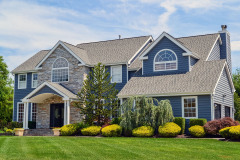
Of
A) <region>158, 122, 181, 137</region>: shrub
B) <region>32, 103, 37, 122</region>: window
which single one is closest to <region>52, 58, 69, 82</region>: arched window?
<region>32, 103, 37, 122</region>: window

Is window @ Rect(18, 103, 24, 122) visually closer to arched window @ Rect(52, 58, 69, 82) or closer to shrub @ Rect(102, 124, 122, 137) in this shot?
arched window @ Rect(52, 58, 69, 82)

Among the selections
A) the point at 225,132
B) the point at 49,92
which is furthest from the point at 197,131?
the point at 49,92

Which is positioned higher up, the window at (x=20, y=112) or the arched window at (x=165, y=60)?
the arched window at (x=165, y=60)

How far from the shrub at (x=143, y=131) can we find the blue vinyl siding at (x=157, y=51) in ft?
20.5

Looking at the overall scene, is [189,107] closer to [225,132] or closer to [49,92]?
[225,132]

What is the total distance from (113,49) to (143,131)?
12242 mm

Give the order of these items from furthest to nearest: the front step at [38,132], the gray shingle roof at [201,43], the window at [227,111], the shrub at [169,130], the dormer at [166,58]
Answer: the gray shingle roof at [201,43], the window at [227,111], the front step at [38,132], the dormer at [166,58], the shrub at [169,130]

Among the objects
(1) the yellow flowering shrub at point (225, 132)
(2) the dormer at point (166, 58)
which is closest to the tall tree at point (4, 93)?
(2) the dormer at point (166, 58)

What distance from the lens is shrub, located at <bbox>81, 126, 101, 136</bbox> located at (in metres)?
23.7

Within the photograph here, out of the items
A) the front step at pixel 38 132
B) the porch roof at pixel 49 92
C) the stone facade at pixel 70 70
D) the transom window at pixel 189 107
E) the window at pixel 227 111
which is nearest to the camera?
the transom window at pixel 189 107

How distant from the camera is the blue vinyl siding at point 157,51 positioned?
85.6 feet

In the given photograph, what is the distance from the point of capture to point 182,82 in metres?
24.6

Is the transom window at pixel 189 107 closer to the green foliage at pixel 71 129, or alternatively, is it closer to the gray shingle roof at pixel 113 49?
the gray shingle roof at pixel 113 49

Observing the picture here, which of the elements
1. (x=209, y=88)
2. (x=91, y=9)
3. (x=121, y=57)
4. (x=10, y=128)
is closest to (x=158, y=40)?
(x=121, y=57)
